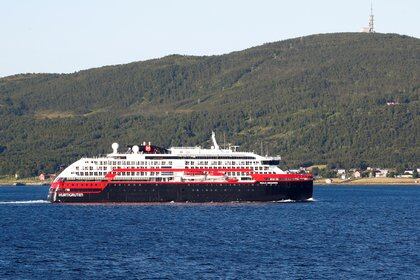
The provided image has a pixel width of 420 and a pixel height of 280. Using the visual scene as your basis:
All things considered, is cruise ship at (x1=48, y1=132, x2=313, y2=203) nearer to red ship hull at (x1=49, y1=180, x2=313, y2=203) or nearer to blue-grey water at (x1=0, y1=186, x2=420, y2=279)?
red ship hull at (x1=49, y1=180, x2=313, y2=203)

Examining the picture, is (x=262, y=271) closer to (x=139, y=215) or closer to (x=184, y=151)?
(x=139, y=215)

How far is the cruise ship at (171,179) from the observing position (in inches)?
6137

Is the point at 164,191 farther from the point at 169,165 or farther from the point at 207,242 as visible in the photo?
the point at 207,242

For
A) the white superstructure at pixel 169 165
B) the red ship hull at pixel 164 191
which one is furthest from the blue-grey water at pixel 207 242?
the white superstructure at pixel 169 165

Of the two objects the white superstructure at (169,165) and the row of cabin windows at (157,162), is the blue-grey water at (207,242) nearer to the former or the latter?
the white superstructure at (169,165)

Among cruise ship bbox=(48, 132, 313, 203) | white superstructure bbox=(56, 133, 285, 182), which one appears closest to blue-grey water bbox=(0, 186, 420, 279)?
cruise ship bbox=(48, 132, 313, 203)

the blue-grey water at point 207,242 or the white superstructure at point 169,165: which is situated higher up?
the white superstructure at point 169,165

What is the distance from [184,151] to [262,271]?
73.5 metres

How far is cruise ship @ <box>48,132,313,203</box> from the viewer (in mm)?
155875

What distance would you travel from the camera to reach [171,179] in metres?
157

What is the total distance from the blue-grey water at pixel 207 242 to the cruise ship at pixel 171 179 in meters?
3.47

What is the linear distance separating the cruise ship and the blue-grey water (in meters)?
3.47

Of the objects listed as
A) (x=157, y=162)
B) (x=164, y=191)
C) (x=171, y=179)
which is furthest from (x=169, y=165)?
(x=164, y=191)

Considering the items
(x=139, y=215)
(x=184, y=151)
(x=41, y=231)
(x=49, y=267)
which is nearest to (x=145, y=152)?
(x=184, y=151)
